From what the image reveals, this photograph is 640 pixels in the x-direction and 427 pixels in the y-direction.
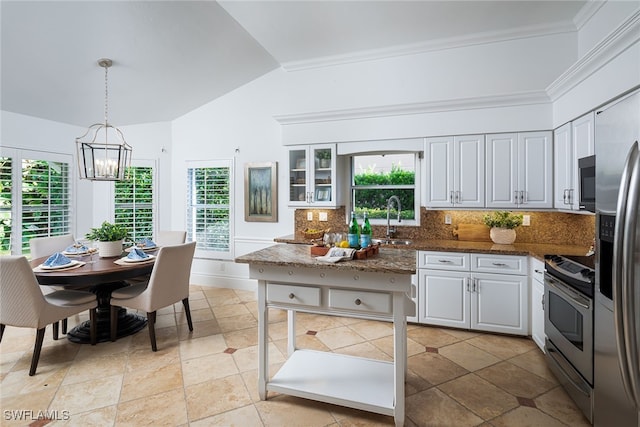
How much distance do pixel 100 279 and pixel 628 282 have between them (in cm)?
350

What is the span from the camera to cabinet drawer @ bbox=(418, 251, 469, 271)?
334cm

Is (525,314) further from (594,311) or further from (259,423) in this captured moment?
(259,423)

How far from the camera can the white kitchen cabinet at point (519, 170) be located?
3.37 meters

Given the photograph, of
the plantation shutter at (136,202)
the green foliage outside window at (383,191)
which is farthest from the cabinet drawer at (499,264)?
the plantation shutter at (136,202)

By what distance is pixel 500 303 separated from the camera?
3.24 m

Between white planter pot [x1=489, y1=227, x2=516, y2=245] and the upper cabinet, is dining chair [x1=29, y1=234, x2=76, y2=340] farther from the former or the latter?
the upper cabinet

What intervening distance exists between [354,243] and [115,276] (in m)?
2.22

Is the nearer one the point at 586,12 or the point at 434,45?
the point at 586,12

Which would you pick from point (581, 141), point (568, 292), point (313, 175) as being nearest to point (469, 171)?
point (581, 141)

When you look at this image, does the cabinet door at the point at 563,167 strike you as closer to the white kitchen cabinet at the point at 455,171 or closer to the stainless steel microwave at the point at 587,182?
the stainless steel microwave at the point at 587,182

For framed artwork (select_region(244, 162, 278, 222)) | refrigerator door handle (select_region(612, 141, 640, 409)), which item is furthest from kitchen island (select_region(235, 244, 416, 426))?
framed artwork (select_region(244, 162, 278, 222))

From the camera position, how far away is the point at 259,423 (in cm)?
204

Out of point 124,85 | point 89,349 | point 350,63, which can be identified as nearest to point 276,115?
point 350,63

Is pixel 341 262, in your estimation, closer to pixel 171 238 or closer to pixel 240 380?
pixel 240 380
